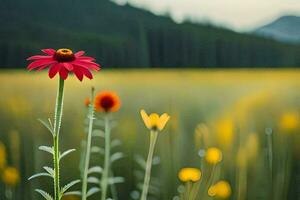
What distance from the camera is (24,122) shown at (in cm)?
103

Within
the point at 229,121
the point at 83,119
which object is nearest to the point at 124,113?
the point at 83,119

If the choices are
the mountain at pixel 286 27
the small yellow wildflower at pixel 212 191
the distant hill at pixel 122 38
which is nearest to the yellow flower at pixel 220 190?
the small yellow wildflower at pixel 212 191

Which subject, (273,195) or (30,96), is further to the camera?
(30,96)

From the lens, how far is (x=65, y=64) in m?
0.61

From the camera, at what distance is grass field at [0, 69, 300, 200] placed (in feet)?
3.19

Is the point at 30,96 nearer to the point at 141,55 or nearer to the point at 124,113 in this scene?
the point at 124,113

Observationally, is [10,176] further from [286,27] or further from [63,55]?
[286,27]

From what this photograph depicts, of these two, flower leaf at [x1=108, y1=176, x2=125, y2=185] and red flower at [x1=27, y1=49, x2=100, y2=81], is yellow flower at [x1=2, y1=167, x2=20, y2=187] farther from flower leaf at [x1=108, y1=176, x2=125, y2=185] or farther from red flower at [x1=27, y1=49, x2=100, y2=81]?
red flower at [x1=27, y1=49, x2=100, y2=81]

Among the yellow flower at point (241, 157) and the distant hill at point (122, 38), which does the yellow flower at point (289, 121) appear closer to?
the yellow flower at point (241, 157)

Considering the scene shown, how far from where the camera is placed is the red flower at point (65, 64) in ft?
1.98

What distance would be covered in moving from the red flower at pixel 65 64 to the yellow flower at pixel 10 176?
354 mm

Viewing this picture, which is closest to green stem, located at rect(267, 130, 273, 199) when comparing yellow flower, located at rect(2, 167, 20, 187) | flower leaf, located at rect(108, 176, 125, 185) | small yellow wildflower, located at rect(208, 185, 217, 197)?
small yellow wildflower, located at rect(208, 185, 217, 197)

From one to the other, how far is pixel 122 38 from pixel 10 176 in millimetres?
1234

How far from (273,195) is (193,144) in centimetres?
17
